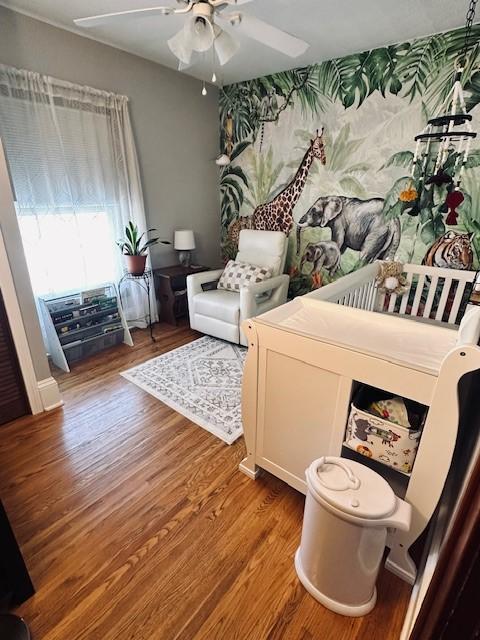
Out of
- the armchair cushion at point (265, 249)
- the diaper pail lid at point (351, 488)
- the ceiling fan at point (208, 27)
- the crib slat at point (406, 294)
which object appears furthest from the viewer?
the armchair cushion at point (265, 249)

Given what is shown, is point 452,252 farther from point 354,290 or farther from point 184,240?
point 184,240

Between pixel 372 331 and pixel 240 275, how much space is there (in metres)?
2.03

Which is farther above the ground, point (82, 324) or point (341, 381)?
point (341, 381)

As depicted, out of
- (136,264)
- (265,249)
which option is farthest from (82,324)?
(265,249)

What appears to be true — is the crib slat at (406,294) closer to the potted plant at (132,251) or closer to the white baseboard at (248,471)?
the white baseboard at (248,471)

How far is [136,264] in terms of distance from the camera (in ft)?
10.2

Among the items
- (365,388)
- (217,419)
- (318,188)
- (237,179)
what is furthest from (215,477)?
(237,179)

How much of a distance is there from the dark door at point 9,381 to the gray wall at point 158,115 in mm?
1888

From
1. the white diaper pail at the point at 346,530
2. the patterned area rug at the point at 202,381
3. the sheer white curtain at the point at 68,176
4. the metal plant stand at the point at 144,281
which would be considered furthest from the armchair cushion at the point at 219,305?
the white diaper pail at the point at 346,530

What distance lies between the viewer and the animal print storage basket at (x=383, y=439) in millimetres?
1168

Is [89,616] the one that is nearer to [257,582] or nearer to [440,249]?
[257,582]

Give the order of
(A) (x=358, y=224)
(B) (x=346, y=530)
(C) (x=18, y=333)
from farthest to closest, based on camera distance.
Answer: (A) (x=358, y=224) → (C) (x=18, y=333) → (B) (x=346, y=530)

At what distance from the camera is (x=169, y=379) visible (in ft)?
8.70

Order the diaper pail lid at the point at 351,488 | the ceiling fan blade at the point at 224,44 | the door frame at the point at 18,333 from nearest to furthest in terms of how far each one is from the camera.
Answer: the diaper pail lid at the point at 351,488 < the ceiling fan blade at the point at 224,44 < the door frame at the point at 18,333
